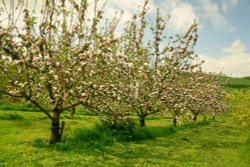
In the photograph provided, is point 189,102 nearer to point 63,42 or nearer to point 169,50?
point 169,50

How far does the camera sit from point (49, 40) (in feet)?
73.0

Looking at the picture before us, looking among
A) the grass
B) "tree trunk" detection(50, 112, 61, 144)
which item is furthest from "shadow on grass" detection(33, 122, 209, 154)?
"tree trunk" detection(50, 112, 61, 144)

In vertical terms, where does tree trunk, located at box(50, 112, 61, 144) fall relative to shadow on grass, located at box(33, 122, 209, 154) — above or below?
above

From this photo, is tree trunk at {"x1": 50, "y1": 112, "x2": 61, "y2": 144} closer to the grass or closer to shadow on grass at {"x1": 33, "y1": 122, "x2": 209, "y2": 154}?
shadow on grass at {"x1": 33, "y1": 122, "x2": 209, "y2": 154}

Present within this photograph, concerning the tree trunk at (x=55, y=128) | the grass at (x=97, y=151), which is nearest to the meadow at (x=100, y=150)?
the grass at (x=97, y=151)

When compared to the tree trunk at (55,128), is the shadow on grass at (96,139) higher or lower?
lower

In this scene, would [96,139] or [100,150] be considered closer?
[100,150]

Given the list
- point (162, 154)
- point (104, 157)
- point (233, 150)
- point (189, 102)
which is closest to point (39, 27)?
point (104, 157)

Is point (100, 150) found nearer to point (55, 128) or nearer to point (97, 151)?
point (97, 151)

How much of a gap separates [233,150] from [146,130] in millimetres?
8636

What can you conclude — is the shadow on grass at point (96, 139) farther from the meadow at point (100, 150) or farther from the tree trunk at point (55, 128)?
the tree trunk at point (55, 128)

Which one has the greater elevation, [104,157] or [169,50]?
[169,50]

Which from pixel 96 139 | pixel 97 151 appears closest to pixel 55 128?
pixel 97 151

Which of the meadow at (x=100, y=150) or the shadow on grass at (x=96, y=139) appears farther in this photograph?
the shadow on grass at (x=96, y=139)
